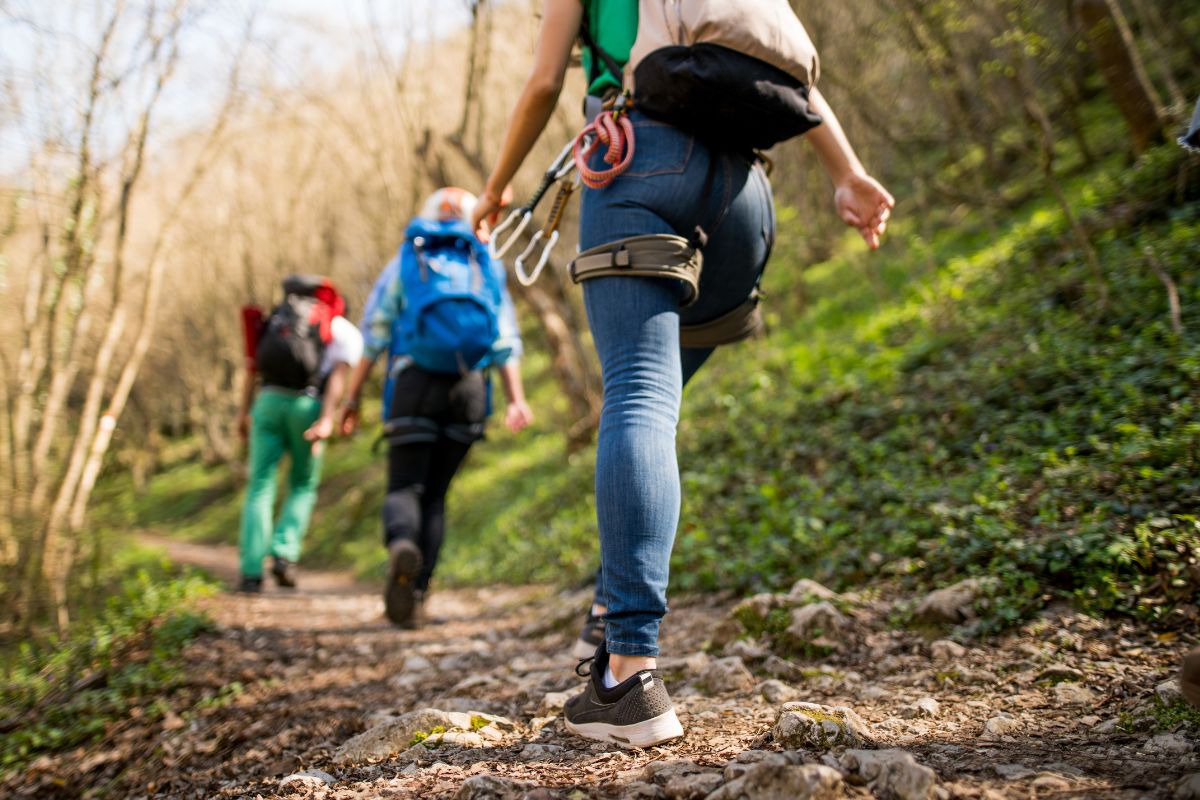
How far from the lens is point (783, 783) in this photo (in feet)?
4.24

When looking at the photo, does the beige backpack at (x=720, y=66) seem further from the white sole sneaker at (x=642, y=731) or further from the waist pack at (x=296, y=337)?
the waist pack at (x=296, y=337)

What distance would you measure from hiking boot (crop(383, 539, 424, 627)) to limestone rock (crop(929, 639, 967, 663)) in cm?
243

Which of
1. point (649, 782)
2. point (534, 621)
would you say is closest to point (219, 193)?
point (534, 621)

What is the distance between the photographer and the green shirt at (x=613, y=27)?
1.96 meters

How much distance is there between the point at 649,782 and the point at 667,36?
1.62m

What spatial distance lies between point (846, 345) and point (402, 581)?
490cm

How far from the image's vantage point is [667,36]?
1.84m

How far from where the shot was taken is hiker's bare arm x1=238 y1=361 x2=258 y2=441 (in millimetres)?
5651

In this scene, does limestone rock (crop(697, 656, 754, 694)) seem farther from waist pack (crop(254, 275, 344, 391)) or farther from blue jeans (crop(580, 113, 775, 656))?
waist pack (crop(254, 275, 344, 391))

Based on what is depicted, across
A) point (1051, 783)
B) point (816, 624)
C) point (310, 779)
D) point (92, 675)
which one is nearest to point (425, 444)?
point (92, 675)

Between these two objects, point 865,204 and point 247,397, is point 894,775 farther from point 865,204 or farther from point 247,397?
point 247,397

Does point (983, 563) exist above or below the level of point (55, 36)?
below

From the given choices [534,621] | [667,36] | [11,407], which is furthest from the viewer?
[11,407]

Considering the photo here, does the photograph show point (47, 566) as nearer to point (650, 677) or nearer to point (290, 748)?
point (290, 748)
